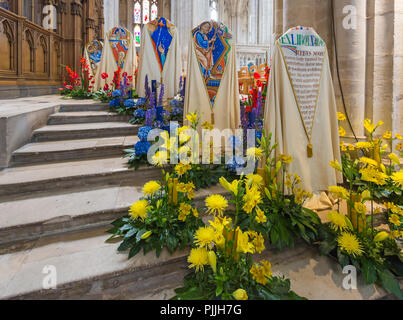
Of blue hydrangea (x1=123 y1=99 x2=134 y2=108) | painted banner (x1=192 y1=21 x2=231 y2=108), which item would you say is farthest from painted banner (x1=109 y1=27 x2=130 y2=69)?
painted banner (x1=192 y1=21 x2=231 y2=108)

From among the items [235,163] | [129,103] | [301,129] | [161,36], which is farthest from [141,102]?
[301,129]

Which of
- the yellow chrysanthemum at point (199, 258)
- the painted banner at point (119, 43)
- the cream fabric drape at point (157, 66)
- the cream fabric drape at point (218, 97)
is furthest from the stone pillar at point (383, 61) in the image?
the painted banner at point (119, 43)

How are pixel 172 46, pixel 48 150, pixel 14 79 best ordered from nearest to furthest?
pixel 48 150
pixel 172 46
pixel 14 79

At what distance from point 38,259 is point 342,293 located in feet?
5.91

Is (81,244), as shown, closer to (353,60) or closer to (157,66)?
(353,60)

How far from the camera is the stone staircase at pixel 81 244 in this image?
135 cm

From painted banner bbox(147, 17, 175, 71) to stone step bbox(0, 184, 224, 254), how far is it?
9.42 feet

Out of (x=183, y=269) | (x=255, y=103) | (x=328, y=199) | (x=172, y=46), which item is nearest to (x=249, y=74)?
(x=172, y=46)

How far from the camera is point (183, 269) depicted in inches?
59.3

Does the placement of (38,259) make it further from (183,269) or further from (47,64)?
(47,64)

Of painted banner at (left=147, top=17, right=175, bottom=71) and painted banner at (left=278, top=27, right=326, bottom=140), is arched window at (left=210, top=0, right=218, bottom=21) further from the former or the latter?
painted banner at (left=278, top=27, right=326, bottom=140)

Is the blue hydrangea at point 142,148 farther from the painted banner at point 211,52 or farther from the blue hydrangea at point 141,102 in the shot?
the blue hydrangea at point 141,102

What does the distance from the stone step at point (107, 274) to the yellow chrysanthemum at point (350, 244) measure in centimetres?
15
